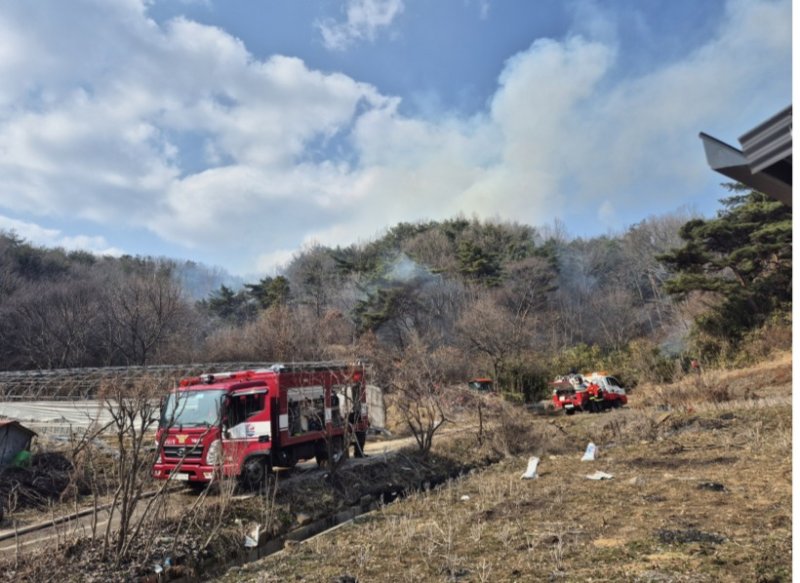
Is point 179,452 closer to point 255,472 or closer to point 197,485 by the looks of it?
point 197,485

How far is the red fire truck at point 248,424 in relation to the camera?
37.3 feet

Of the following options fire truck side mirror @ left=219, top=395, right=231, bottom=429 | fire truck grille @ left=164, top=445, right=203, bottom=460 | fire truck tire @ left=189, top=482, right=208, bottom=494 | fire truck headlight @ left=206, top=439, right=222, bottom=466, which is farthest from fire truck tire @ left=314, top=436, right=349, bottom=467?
fire truck grille @ left=164, top=445, right=203, bottom=460

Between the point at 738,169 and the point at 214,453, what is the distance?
407 inches

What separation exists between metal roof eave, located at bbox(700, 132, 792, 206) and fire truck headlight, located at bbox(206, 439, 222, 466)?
937 cm

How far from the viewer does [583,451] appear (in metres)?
17.0

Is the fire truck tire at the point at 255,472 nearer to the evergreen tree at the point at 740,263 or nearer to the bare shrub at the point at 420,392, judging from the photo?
the bare shrub at the point at 420,392

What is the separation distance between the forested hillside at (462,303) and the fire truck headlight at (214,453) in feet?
47.8

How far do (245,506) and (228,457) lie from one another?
1086 mm

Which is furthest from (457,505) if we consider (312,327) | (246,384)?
(312,327)

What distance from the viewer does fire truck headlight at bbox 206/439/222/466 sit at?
10365mm

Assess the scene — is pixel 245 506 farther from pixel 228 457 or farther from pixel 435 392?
pixel 435 392

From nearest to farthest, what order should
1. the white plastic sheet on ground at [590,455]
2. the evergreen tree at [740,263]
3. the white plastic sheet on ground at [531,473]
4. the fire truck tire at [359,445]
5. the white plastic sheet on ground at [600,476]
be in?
the white plastic sheet on ground at [600,476], the white plastic sheet on ground at [531,473], the white plastic sheet on ground at [590,455], the fire truck tire at [359,445], the evergreen tree at [740,263]

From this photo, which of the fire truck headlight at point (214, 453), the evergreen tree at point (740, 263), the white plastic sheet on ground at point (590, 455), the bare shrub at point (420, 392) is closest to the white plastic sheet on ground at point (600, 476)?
the white plastic sheet on ground at point (590, 455)

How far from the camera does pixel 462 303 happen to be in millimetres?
43938
